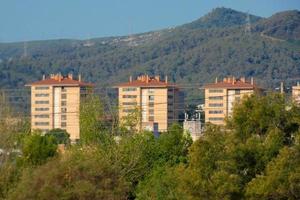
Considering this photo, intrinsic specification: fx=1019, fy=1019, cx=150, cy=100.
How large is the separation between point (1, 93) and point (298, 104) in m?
14.1

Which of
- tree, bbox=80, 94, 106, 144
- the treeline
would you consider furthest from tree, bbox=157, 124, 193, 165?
the treeline

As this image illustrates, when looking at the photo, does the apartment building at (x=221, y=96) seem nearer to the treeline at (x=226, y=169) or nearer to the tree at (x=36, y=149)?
the tree at (x=36, y=149)

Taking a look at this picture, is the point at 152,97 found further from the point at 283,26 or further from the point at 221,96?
the point at 283,26

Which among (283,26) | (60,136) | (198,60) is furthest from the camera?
(283,26)

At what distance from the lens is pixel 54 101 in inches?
4560

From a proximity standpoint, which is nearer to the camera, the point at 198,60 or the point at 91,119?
the point at 91,119

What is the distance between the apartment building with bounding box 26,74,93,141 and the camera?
109 meters

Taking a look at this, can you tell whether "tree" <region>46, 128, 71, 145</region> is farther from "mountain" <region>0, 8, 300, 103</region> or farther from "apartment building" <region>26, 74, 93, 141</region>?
"mountain" <region>0, 8, 300, 103</region>

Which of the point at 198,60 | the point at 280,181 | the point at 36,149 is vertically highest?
the point at 198,60

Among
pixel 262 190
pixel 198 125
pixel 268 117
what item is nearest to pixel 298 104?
pixel 268 117

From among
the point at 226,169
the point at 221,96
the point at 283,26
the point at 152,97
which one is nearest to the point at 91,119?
the point at 226,169

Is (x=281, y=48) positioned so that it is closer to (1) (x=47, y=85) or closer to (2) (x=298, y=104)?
(1) (x=47, y=85)

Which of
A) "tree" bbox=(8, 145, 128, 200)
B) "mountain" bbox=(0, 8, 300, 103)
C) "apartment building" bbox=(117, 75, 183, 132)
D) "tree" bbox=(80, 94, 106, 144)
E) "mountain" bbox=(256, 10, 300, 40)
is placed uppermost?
"mountain" bbox=(256, 10, 300, 40)

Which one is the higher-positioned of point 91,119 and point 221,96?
point 221,96
